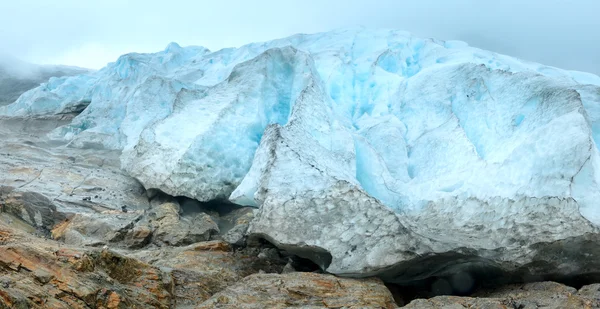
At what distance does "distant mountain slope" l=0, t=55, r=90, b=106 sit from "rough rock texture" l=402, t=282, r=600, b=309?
23476mm

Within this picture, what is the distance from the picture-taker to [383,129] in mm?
8914

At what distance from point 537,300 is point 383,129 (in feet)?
15.3

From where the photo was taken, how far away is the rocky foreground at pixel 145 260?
4246mm

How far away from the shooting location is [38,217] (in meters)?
7.53

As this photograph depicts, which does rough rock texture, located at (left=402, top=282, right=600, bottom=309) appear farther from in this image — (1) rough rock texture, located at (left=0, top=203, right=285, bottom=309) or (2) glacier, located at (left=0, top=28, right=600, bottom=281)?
(1) rough rock texture, located at (left=0, top=203, right=285, bottom=309)

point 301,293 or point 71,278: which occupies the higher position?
point 71,278

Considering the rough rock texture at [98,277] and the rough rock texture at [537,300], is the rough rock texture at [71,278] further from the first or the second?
the rough rock texture at [537,300]

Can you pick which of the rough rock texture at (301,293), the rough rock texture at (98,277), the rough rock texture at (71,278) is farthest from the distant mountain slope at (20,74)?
the rough rock texture at (301,293)

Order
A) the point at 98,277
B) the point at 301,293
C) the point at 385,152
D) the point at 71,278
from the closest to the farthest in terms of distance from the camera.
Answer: the point at 71,278
the point at 98,277
the point at 301,293
the point at 385,152

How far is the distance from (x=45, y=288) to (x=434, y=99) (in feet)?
23.3

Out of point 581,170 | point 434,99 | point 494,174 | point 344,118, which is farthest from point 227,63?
point 581,170

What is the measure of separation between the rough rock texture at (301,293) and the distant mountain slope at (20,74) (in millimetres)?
22094

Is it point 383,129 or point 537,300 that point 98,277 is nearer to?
point 537,300

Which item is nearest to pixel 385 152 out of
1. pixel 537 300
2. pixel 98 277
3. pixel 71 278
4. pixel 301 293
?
pixel 301 293
